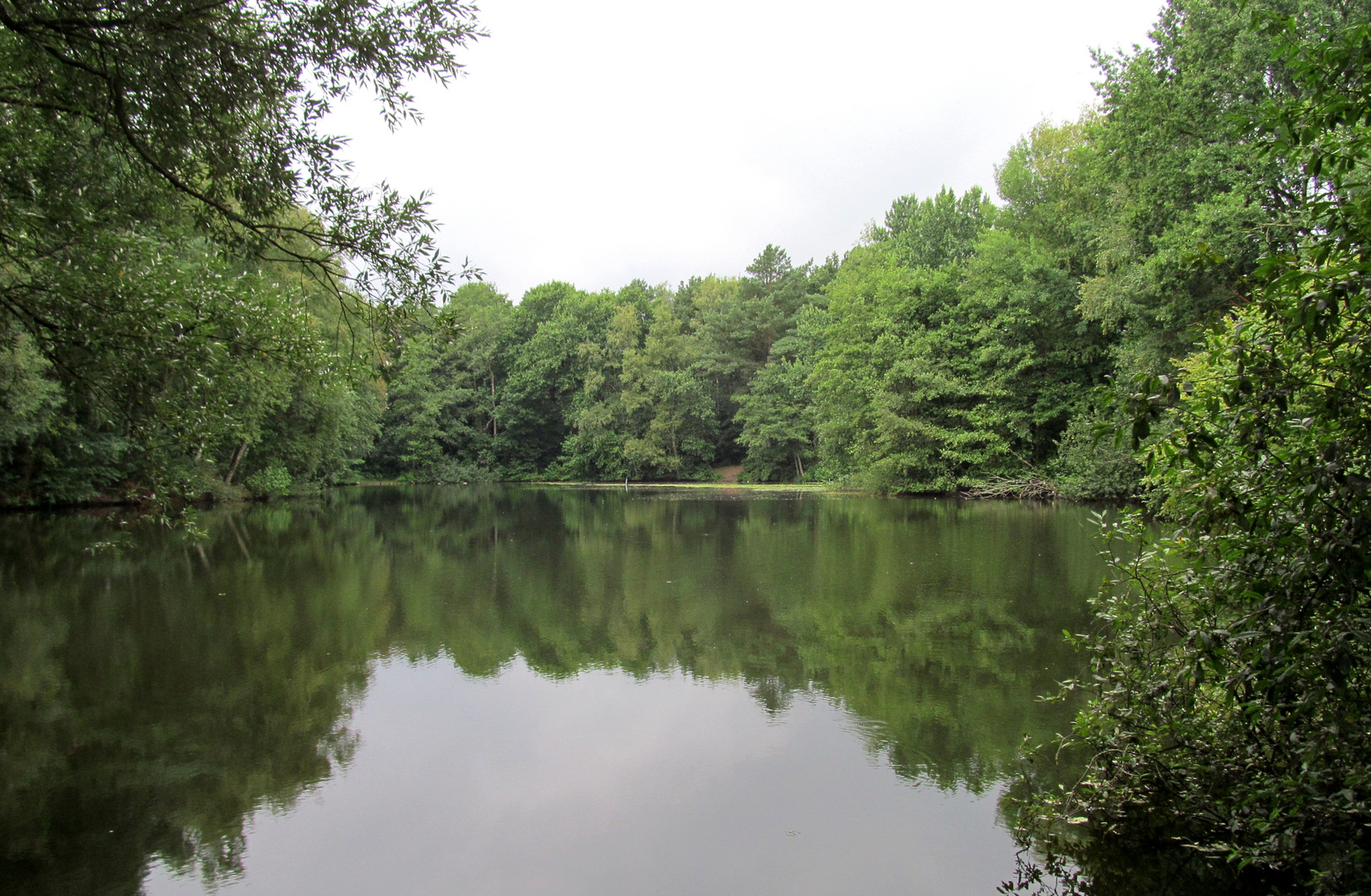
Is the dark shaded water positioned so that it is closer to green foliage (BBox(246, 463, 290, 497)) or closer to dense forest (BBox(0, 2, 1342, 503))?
dense forest (BBox(0, 2, 1342, 503))

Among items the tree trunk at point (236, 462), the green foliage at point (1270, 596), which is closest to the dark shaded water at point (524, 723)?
the green foliage at point (1270, 596)

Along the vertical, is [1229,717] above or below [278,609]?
above

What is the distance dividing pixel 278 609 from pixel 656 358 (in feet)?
137

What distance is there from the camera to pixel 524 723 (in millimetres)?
6688

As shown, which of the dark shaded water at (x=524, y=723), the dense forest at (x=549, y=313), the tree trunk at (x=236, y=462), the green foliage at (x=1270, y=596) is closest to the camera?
the green foliage at (x=1270, y=596)

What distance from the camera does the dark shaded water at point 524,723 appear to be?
4477 mm

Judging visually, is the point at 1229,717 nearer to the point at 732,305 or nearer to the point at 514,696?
the point at 514,696

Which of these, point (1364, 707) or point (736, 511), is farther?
point (736, 511)

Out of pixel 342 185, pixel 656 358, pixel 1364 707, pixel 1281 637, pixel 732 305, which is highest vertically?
pixel 732 305

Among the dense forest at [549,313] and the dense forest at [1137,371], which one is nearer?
the dense forest at [1137,371]

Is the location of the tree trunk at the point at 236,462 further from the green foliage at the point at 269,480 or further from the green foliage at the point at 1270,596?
the green foliage at the point at 1270,596

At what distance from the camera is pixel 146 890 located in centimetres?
414

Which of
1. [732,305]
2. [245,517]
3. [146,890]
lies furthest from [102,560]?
[732,305]

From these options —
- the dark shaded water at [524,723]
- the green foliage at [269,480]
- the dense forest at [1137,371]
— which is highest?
the dense forest at [1137,371]
